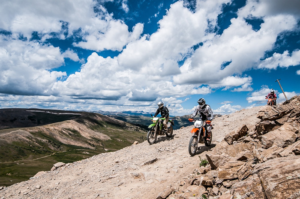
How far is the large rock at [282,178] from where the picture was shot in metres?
3.79

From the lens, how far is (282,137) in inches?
274

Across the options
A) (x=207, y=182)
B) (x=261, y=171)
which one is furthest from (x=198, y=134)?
(x=261, y=171)

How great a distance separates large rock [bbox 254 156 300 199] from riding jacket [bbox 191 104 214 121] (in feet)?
25.4

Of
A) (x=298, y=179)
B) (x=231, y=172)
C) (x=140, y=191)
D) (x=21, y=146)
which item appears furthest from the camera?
(x=21, y=146)

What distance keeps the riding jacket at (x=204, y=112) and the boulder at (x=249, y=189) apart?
25.0ft

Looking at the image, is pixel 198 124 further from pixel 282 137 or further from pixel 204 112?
pixel 282 137

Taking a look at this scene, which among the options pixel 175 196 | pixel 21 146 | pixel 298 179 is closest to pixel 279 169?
pixel 298 179

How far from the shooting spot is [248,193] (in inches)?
174

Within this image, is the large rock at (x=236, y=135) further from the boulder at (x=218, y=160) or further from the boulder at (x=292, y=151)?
the boulder at (x=292, y=151)

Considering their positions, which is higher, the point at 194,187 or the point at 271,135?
the point at 271,135

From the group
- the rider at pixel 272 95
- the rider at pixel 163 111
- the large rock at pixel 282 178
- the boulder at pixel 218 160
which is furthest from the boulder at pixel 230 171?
the rider at pixel 272 95

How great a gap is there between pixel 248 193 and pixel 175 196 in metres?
2.73

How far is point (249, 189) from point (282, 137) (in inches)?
147

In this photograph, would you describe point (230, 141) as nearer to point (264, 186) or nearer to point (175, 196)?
point (175, 196)
